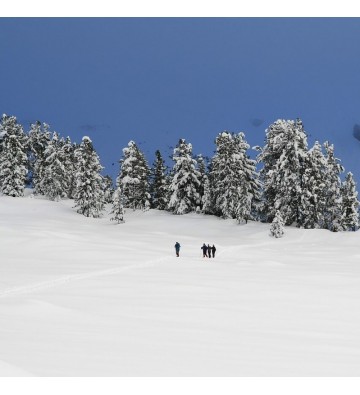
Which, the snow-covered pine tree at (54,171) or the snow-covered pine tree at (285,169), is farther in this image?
the snow-covered pine tree at (54,171)

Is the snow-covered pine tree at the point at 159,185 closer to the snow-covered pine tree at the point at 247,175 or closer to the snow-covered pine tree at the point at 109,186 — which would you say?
the snow-covered pine tree at the point at 247,175

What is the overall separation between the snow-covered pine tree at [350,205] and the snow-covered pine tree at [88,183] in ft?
100

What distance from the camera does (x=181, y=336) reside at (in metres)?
12.0

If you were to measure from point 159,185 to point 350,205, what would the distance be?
27.4m

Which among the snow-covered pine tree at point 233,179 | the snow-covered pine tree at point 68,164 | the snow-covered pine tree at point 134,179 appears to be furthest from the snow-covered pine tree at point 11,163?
the snow-covered pine tree at point 233,179

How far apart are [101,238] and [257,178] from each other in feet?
88.7

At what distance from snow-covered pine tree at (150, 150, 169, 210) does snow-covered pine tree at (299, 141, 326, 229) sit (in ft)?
70.9

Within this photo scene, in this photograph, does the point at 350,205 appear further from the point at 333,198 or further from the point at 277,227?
the point at 277,227

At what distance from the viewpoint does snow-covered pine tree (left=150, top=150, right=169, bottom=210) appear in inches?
2768

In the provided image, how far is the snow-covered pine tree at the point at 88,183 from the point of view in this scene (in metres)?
61.5

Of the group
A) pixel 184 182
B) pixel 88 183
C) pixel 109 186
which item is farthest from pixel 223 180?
pixel 109 186

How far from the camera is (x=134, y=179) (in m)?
66.4
